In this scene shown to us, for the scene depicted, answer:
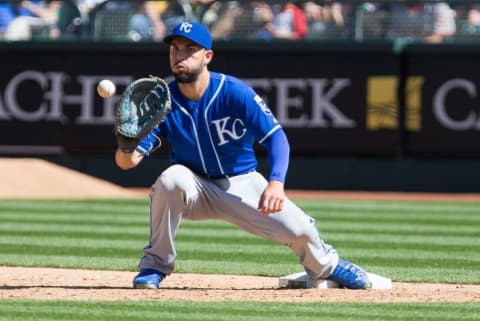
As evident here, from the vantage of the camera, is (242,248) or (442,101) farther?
(442,101)

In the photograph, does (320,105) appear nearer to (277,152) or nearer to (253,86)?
(253,86)

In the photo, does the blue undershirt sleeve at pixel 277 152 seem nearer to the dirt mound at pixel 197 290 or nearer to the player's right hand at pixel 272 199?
the player's right hand at pixel 272 199

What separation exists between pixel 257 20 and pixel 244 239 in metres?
5.93

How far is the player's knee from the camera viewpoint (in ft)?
23.8

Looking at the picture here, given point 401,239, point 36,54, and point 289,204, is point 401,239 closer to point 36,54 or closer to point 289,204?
point 289,204

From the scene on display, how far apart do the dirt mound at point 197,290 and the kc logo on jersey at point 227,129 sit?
914mm

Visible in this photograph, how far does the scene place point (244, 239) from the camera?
36.4 ft

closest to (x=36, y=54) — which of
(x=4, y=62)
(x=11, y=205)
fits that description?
(x=4, y=62)

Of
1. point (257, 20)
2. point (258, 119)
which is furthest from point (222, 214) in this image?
point (257, 20)

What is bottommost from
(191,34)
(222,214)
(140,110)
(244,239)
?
(244,239)

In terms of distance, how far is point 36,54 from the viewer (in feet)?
54.9

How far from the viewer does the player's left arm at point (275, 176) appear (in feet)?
22.9

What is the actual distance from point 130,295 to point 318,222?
526 cm

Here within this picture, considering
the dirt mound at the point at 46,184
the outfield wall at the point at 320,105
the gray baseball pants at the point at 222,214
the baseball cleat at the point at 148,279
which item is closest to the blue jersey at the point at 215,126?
the gray baseball pants at the point at 222,214
